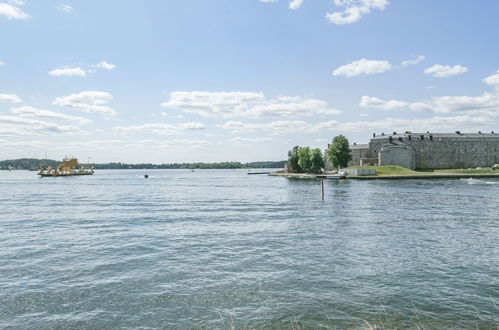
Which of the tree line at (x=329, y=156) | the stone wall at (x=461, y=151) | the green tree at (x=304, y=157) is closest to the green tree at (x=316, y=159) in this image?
the tree line at (x=329, y=156)

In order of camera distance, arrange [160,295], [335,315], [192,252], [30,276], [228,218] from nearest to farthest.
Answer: [335,315], [160,295], [30,276], [192,252], [228,218]

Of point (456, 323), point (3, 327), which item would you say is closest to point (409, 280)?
point (456, 323)

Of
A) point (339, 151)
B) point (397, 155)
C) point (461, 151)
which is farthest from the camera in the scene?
point (461, 151)

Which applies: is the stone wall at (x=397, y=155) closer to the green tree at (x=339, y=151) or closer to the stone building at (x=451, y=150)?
the stone building at (x=451, y=150)

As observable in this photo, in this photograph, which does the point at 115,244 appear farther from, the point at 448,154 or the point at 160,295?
the point at 448,154

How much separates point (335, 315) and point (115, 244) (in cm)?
2114

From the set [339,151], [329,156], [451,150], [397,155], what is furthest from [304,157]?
[451,150]

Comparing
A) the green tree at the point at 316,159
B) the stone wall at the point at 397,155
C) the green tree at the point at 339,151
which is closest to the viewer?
the green tree at the point at 339,151

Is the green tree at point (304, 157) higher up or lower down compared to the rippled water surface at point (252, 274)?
higher up

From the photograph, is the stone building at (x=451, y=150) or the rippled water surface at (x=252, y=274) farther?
the stone building at (x=451, y=150)

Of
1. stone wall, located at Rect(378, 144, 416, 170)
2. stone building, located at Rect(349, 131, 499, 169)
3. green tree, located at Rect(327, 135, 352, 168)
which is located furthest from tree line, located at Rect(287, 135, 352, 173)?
stone building, located at Rect(349, 131, 499, 169)

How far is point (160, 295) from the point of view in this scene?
18.4 metres

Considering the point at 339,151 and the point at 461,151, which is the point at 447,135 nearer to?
the point at 461,151

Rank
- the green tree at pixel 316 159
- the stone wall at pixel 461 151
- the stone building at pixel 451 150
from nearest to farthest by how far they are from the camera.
→ the green tree at pixel 316 159, the stone building at pixel 451 150, the stone wall at pixel 461 151
